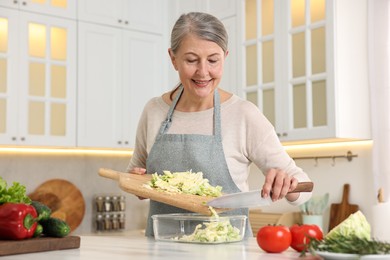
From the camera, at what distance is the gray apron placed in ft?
7.37

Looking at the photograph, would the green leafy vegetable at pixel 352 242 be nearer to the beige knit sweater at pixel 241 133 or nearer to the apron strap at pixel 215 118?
the beige knit sweater at pixel 241 133

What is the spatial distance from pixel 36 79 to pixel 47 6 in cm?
50

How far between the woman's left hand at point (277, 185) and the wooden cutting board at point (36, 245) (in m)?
0.57

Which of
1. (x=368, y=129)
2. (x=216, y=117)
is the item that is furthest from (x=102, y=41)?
(x=216, y=117)

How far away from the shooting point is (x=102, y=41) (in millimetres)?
4312

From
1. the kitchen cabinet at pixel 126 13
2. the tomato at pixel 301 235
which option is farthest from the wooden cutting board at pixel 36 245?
the kitchen cabinet at pixel 126 13

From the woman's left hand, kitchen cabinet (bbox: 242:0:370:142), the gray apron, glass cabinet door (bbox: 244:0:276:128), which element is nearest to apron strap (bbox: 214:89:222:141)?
the gray apron

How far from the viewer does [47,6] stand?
4.07 m

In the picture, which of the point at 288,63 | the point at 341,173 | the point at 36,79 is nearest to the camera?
the point at 288,63

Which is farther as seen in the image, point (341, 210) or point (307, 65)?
point (341, 210)

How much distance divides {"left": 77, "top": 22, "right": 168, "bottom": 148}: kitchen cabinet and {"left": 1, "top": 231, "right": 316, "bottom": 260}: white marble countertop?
2.37 m

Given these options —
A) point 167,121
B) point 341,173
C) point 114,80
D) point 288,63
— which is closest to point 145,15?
point 114,80

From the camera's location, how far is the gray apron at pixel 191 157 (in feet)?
7.37

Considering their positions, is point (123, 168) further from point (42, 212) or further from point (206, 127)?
point (42, 212)
